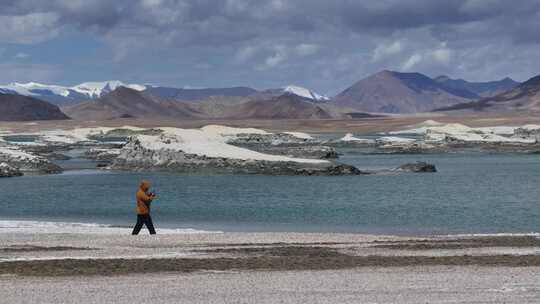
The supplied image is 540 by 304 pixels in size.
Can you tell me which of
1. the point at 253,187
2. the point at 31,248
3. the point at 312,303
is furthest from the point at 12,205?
the point at 312,303

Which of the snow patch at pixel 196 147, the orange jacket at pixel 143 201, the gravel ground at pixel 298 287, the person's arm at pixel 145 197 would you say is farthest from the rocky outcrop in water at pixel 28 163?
the gravel ground at pixel 298 287

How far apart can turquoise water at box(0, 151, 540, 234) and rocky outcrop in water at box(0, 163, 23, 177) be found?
195 cm

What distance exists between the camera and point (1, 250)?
2284cm

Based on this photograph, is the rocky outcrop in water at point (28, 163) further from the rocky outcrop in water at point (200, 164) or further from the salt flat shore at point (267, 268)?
the salt flat shore at point (267, 268)

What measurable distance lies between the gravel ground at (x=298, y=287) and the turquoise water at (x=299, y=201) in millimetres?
12445

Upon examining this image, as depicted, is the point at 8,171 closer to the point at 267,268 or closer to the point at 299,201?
Answer: the point at 299,201

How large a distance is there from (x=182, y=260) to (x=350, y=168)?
142 feet

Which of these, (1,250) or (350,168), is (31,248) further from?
(350,168)

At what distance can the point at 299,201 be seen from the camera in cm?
4341

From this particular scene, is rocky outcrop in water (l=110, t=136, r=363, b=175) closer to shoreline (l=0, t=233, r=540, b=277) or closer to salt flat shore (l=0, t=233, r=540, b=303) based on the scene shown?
shoreline (l=0, t=233, r=540, b=277)

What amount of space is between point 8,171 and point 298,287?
4931cm

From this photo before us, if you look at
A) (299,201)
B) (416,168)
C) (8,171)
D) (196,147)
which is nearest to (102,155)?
(196,147)

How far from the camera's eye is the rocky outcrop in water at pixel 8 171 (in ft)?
204

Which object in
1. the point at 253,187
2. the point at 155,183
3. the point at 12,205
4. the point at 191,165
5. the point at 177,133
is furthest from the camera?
the point at 177,133
